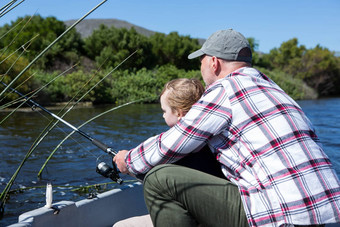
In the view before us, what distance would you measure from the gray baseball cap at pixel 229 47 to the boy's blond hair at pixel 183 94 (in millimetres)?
153

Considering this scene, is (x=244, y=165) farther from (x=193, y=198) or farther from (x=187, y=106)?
(x=187, y=106)

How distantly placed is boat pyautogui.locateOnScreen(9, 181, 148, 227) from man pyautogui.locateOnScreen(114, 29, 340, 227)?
2.58 feet

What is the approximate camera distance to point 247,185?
1.38 m

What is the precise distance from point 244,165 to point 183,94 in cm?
44

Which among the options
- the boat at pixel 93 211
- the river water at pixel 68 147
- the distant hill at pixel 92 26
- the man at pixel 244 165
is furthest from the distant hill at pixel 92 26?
the man at pixel 244 165

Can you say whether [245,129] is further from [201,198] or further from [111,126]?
[111,126]

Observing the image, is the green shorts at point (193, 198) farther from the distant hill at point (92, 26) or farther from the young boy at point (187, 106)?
the distant hill at point (92, 26)

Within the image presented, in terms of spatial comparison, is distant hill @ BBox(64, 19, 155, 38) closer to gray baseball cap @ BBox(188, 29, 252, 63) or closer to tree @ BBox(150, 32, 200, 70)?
tree @ BBox(150, 32, 200, 70)

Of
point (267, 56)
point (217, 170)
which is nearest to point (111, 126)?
point (217, 170)

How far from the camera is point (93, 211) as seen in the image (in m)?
2.36

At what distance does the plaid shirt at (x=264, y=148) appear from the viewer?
129 cm

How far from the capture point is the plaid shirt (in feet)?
4.24

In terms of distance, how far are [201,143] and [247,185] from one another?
0.73ft

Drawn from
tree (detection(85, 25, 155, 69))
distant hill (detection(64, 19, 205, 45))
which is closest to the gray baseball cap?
tree (detection(85, 25, 155, 69))
